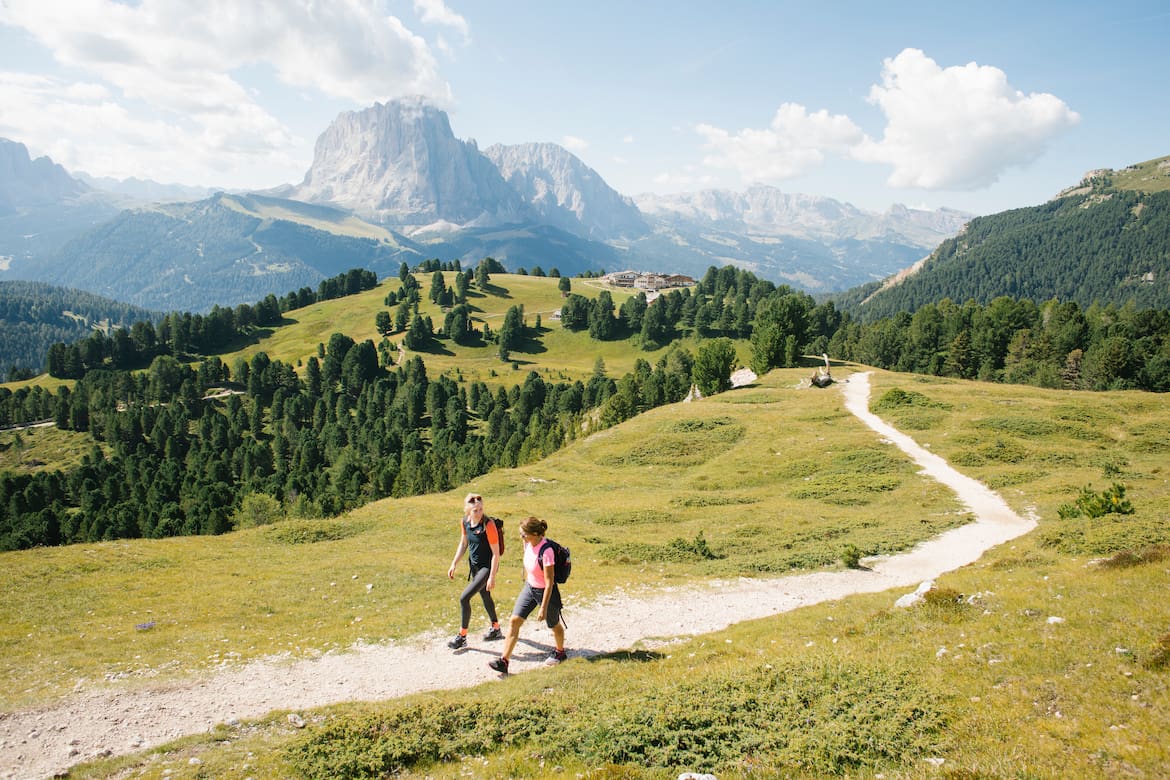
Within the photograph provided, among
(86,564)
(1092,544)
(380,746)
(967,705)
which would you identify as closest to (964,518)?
(1092,544)

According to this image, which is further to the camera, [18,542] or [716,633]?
[18,542]

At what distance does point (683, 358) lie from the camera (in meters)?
149

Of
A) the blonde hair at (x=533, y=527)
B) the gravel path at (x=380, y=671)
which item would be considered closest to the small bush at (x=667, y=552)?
the gravel path at (x=380, y=671)

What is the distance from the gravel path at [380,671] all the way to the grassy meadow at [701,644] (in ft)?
3.10

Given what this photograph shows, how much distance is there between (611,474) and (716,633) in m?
38.5

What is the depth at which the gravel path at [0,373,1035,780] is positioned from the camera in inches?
486

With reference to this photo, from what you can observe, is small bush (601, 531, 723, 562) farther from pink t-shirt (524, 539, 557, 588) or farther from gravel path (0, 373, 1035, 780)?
pink t-shirt (524, 539, 557, 588)

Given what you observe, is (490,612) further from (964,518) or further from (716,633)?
(964,518)

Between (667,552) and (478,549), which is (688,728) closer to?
(478,549)

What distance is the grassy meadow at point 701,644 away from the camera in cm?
1001

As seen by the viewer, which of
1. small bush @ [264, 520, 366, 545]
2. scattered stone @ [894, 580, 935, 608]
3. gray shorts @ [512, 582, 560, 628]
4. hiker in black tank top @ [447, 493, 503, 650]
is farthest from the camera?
small bush @ [264, 520, 366, 545]

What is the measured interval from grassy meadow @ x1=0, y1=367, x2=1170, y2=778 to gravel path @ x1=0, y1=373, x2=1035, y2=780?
945 millimetres

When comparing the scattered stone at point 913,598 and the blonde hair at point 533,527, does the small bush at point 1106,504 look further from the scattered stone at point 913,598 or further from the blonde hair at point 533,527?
the blonde hair at point 533,527

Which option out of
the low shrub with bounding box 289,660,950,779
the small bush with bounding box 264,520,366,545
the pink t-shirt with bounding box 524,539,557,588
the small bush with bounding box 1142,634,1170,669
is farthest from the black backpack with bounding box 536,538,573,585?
the small bush with bounding box 264,520,366,545
